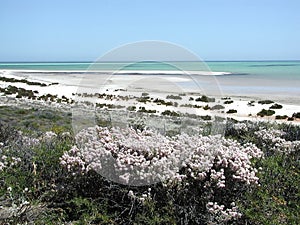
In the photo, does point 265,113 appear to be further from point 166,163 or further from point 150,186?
point 150,186

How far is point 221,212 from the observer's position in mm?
5156

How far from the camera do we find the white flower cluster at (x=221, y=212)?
511 centimetres

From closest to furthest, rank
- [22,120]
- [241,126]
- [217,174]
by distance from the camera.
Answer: [217,174] < [241,126] < [22,120]

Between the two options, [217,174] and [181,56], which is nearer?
[217,174]

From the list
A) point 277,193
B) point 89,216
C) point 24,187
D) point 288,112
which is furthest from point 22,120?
point 288,112

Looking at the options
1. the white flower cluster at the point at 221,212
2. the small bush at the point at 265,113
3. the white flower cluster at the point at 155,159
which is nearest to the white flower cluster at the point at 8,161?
the white flower cluster at the point at 155,159

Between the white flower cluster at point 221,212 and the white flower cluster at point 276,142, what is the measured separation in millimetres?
2802

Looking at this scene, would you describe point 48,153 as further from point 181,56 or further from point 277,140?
point 277,140

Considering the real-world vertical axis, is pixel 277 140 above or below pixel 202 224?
above

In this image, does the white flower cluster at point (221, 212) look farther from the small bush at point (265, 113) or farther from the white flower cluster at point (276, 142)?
the small bush at point (265, 113)

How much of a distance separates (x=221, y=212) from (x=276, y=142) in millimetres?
3587

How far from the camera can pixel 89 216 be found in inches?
208

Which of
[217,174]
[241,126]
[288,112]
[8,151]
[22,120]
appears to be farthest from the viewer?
[288,112]

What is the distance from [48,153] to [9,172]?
2.19 ft
